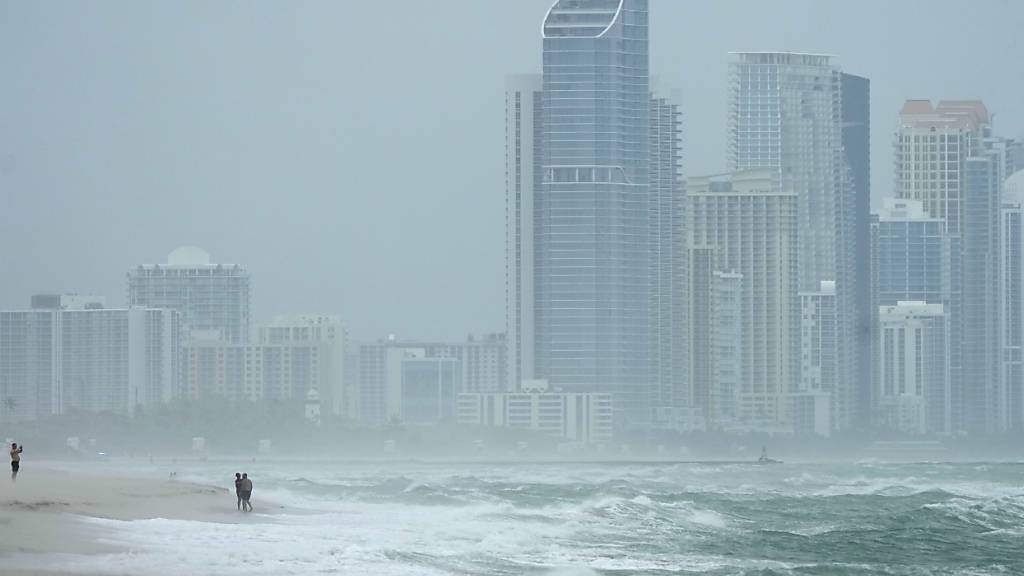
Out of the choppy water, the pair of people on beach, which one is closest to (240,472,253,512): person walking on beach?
the pair of people on beach

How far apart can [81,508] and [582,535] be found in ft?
49.7

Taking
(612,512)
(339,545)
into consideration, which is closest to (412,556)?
(339,545)

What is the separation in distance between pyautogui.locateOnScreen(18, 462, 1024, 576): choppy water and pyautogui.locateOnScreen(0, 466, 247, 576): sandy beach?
1.08 metres

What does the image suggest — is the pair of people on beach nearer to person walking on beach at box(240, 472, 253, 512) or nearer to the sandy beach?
person walking on beach at box(240, 472, 253, 512)

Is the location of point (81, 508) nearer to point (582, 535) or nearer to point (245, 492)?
point (245, 492)

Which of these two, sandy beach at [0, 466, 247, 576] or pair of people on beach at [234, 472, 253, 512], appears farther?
pair of people on beach at [234, 472, 253, 512]

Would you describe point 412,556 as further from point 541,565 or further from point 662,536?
point 662,536

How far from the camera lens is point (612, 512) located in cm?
7162

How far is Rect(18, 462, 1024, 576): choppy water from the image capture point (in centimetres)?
4481

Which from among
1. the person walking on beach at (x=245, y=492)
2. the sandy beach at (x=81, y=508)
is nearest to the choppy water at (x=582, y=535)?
the sandy beach at (x=81, y=508)

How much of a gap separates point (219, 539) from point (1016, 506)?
47053 millimetres

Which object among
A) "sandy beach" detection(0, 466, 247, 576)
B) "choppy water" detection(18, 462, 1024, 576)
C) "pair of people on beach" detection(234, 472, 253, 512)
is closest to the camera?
"sandy beach" detection(0, 466, 247, 576)

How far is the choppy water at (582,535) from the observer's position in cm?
4481

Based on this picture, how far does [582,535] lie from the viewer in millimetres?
59156
